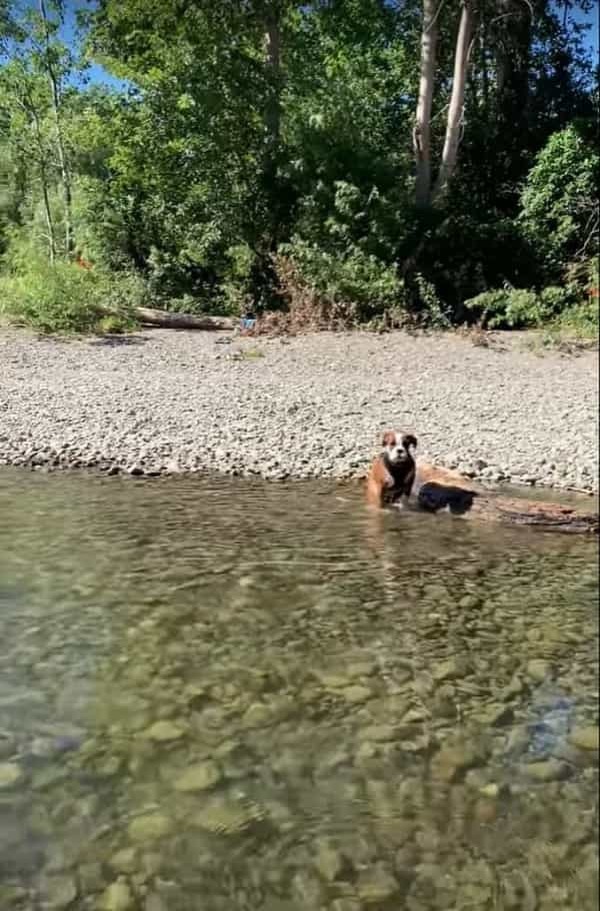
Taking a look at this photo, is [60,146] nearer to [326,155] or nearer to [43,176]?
[43,176]

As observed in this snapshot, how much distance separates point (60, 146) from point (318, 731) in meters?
2.59

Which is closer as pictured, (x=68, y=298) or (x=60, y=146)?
(x=60, y=146)

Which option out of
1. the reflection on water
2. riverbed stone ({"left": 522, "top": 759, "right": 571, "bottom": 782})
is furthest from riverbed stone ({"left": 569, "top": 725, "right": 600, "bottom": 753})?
riverbed stone ({"left": 522, "top": 759, "right": 571, "bottom": 782})

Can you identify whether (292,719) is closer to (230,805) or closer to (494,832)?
(230,805)

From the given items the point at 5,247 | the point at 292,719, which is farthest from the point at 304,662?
the point at 5,247

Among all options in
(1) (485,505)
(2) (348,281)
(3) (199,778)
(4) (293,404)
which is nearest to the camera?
(3) (199,778)

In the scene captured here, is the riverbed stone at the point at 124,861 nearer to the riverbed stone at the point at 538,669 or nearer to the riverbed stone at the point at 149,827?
the riverbed stone at the point at 149,827

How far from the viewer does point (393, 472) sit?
1.80m

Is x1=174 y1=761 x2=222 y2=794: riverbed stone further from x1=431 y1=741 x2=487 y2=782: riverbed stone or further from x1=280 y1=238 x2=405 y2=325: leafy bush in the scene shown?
x1=280 y1=238 x2=405 y2=325: leafy bush

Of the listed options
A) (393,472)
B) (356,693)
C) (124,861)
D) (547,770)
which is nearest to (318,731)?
(356,693)

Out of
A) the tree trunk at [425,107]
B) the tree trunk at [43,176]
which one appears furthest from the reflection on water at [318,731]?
the tree trunk at [43,176]

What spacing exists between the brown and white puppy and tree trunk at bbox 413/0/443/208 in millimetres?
538

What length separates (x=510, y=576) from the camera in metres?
1.11

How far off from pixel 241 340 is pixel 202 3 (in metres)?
1.03
